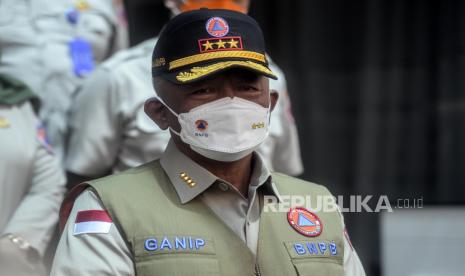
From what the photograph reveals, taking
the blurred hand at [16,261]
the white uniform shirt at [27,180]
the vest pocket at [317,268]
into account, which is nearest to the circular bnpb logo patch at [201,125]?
the vest pocket at [317,268]

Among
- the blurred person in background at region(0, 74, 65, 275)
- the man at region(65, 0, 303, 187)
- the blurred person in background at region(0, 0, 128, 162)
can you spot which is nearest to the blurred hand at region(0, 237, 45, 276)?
the blurred person in background at region(0, 74, 65, 275)

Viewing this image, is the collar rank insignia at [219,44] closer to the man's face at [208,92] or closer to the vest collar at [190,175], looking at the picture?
the man's face at [208,92]

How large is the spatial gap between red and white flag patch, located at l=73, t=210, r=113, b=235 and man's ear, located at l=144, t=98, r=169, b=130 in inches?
13.3

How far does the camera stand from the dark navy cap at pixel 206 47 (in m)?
2.10

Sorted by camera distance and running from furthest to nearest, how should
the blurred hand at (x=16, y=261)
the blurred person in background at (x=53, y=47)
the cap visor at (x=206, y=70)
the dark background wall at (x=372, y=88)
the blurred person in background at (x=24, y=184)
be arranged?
1. the dark background wall at (x=372, y=88)
2. the blurred person in background at (x=53, y=47)
3. the blurred person in background at (x=24, y=184)
4. the blurred hand at (x=16, y=261)
5. the cap visor at (x=206, y=70)

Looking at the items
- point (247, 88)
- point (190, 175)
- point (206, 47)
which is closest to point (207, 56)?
point (206, 47)

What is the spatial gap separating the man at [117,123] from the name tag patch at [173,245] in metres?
1.17

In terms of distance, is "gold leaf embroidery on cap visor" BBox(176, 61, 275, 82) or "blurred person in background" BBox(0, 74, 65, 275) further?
"blurred person in background" BBox(0, 74, 65, 275)

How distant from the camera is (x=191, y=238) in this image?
2004mm

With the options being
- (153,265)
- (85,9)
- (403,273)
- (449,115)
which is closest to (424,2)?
(449,115)

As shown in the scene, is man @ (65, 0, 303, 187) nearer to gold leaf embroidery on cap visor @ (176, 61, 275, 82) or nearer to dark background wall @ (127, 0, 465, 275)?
gold leaf embroidery on cap visor @ (176, 61, 275, 82)

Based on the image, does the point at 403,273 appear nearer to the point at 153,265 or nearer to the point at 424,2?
the point at 153,265

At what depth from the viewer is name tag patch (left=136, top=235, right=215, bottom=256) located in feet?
6.40

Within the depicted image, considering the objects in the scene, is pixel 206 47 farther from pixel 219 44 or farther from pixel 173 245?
pixel 173 245
